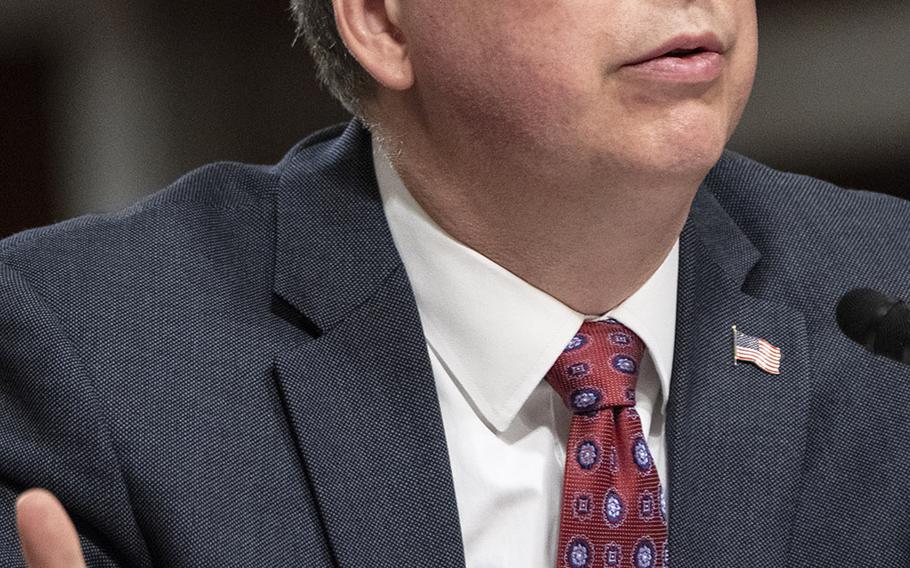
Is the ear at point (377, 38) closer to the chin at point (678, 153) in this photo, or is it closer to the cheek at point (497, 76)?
the cheek at point (497, 76)

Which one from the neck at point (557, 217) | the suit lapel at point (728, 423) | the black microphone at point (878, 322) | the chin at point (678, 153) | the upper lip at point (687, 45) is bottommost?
the suit lapel at point (728, 423)

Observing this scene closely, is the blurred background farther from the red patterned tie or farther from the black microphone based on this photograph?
the black microphone

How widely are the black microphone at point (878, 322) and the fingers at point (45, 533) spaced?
843 mm

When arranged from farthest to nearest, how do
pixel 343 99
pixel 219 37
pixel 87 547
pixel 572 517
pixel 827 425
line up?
1. pixel 219 37
2. pixel 343 99
3. pixel 827 425
4. pixel 572 517
5. pixel 87 547

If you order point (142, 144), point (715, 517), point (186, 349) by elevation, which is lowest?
point (142, 144)

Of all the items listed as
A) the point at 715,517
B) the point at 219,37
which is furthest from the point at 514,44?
the point at 219,37

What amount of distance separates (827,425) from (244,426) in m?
0.80

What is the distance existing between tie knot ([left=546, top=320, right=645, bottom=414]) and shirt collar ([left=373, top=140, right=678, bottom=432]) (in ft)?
0.05

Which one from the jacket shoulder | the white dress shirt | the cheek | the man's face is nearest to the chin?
the man's face

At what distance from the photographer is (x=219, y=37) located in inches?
149

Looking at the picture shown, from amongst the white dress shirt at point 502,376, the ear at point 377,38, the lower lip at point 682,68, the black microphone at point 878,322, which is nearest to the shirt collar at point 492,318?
the white dress shirt at point 502,376

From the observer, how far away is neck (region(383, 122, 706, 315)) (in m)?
2.00

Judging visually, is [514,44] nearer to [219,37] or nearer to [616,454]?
[616,454]

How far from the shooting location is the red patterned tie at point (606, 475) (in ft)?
6.39
